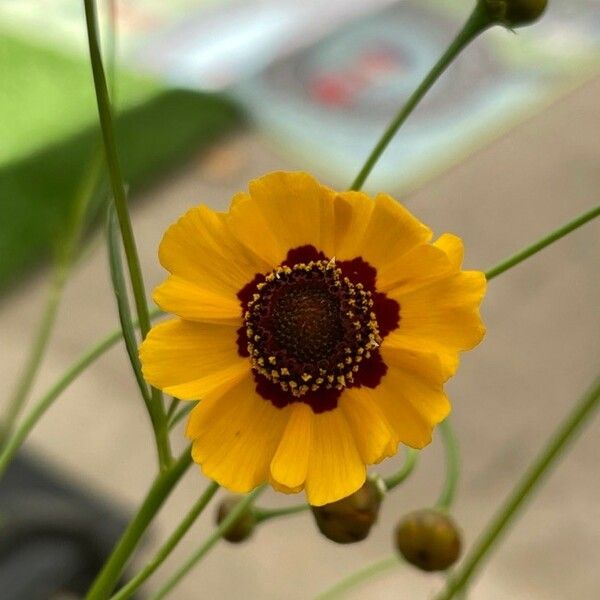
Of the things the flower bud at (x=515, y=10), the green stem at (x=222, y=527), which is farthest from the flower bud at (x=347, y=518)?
the flower bud at (x=515, y=10)

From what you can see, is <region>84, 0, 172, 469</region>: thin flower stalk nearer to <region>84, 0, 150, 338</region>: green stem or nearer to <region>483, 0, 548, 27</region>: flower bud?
<region>84, 0, 150, 338</region>: green stem

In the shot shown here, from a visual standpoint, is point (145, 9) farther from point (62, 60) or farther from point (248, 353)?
point (248, 353)

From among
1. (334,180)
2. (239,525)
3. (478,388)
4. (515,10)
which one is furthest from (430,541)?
(334,180)

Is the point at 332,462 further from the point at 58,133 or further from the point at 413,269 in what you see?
the point at 58,133

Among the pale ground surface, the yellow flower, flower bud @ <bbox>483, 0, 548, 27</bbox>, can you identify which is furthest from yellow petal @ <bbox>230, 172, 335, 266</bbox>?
the pale ground surface

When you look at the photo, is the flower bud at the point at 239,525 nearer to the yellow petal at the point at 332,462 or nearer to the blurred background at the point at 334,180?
the yellow petal at the point at 332,462

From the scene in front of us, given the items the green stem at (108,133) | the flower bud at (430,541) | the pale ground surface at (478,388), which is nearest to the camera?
the green stem at (108,133)

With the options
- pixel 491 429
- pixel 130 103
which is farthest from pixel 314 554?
pixel 130 103
